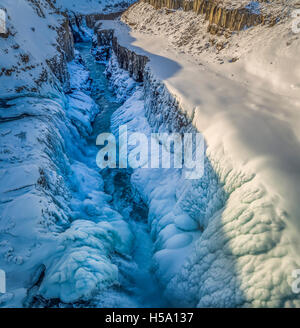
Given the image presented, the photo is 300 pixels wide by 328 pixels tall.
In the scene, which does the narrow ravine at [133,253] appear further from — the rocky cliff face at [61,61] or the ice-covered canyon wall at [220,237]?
the rocky cliff face at [61,61]

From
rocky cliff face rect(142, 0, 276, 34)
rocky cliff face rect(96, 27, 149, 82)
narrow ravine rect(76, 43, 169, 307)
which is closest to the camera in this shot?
narrow ravine rect(76, 43, 169, 307)

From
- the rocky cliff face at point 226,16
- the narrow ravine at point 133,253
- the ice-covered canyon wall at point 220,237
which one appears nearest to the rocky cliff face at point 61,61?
the narrow ravine at point 133,253

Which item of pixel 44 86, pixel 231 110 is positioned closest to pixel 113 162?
pixel 44 86

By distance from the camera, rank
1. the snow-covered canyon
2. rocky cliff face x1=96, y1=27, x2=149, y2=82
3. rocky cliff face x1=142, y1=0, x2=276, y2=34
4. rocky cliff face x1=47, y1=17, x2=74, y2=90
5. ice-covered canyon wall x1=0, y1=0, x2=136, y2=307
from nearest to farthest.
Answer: the snow-covered canyon < ice-covered canyon wall x1=0, y1=0, x2=136, y2=307 < rocky cliff face x1=142, y1=0, x2=276, y2=34 < rocky cliff face x1=47, y1=17, x2=74, y2=90 < rocky cliff face x1=96, y1=27, x2=149, y2=82

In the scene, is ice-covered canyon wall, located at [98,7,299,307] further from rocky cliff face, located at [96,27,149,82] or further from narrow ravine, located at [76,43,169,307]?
rocky cliff face, located at [96,27,149,82]

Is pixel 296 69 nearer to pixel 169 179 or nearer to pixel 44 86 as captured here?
pixel 169 179

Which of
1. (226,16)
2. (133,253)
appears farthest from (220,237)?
(226,16)

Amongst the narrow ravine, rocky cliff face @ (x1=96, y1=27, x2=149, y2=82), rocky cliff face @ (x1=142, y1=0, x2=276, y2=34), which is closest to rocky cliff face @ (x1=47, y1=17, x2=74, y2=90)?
the narrow ravine

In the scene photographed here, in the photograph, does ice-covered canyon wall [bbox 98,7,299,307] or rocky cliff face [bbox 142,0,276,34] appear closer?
ice-covered canyon wall [bbox 98,7,299,307]
